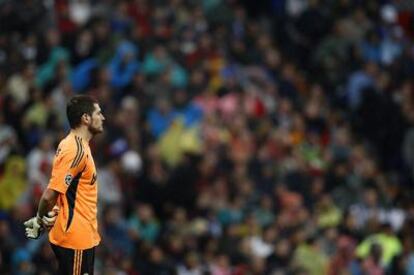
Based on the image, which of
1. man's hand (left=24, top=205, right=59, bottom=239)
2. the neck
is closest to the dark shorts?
man's hand (left=24, top=205, right=59, bottom=239)

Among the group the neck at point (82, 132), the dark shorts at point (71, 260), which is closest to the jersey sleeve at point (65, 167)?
the neck at point (82, 132)

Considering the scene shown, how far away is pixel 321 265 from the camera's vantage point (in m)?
18.2

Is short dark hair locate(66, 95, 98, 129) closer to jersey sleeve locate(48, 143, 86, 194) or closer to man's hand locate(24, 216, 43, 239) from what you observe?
jersey sleeve locate(48, 143, 86, 194)

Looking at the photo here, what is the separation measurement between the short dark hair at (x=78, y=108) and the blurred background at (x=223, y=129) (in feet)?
19.0

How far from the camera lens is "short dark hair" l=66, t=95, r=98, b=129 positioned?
10406mm

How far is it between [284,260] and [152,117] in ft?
11.2

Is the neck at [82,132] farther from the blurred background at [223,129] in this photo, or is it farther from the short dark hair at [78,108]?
the blurred background at [223,129]

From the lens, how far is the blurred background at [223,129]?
17812 mm

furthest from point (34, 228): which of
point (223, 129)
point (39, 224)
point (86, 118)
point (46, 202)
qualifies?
point (223, 129)

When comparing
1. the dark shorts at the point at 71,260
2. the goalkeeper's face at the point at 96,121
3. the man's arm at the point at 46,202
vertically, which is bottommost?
the dark shorts at the point at 71,260

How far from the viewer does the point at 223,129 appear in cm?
2003

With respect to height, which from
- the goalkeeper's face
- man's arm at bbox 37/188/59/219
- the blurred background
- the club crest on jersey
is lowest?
man's arm at bbox 37/188/59/219

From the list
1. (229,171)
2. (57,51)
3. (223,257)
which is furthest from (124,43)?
(223,257)

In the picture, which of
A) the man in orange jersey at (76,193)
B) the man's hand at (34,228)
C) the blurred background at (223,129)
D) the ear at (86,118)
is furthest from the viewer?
the blurred background at (223,129)
